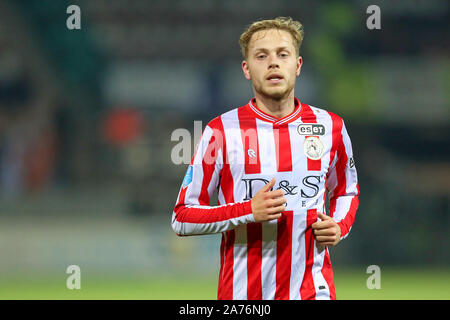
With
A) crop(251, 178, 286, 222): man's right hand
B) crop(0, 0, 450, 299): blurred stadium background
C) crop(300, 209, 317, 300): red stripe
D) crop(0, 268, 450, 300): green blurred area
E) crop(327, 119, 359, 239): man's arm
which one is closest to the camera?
crop(251, 178, 286, 222): man's right hand

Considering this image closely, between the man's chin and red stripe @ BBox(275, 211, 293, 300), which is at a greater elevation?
the man's chin

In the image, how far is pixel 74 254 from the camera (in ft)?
34.2

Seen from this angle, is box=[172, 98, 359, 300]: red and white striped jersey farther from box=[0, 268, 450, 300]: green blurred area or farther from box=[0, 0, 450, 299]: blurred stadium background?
box=[0, 0, 450, 299]: blurred stadium background

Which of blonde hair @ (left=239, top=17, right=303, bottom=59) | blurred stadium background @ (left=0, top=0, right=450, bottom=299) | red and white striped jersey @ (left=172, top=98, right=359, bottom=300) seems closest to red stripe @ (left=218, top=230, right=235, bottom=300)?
red and white striped jersey @ (left=172, top=98, right=359, bottom=300)

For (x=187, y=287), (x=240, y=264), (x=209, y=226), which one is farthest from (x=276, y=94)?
(x=187, y=287)

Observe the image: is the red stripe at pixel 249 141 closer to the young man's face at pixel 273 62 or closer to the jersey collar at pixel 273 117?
the jersey collar at pixel 273 117

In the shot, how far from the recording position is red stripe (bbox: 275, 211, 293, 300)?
3191 mm

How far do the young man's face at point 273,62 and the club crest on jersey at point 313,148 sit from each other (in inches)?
9.6

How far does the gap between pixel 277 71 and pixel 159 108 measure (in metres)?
15.6

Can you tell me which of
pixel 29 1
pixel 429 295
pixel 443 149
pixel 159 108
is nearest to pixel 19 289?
pixel 429 295

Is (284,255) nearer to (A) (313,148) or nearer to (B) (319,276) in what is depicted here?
(B) (319,276)

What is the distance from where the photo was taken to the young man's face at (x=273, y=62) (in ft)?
10.5

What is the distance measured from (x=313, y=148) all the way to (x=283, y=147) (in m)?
0.14

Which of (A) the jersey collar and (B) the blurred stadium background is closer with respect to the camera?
(A) the jersey collar
